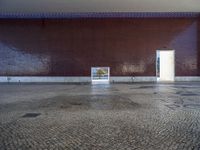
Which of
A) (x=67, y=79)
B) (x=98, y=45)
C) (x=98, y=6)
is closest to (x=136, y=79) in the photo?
(x=98, y=45)

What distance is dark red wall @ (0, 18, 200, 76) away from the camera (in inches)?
862

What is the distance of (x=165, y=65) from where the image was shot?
2303 centimetres

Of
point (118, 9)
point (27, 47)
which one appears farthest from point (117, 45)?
point (27, 47)

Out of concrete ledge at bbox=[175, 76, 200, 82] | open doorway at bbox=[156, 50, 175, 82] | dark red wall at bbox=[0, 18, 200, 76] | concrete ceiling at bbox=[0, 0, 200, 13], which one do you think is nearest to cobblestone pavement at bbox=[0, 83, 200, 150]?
concrete ceiling at bbox=[0, 0, 200, 13]

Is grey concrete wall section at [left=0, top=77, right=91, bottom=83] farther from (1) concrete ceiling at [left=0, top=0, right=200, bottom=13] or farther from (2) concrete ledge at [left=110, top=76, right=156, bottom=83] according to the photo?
(1) concrete ceiling at [left=0, top=0, right=200, bottom=13]

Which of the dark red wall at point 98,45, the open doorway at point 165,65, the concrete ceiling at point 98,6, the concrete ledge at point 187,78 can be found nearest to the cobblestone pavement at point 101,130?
the concrete ceiling at point 98,6

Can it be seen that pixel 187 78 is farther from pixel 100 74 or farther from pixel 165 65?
pixel 100 74

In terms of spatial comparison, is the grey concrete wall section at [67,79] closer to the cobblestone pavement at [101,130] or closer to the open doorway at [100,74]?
the open doorway at [100,74]

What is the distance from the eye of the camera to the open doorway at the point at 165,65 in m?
22.3

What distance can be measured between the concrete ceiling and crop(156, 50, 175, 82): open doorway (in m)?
4.00

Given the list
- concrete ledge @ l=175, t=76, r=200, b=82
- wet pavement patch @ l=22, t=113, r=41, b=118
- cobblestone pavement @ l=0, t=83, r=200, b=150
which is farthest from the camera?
concrete ledge @ l=175, t=76, r=200, b=82

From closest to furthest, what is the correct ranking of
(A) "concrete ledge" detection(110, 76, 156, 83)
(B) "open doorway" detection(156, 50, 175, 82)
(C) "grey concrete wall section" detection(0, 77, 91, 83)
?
(A) "concrete ledge" detection(110, 76, 156, 83) → (C) "grey concrete wall section" detection(0, 77, 91, 83) → (B) "open doorway" detection(156, 50, 175, 82)

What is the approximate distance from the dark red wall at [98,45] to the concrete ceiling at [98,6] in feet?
5.70

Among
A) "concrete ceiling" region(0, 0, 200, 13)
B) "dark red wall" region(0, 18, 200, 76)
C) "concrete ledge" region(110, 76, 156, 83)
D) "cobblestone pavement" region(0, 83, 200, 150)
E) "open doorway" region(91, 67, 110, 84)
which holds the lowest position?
"cobblestone pavement" region(0, 83, 200, 150)
